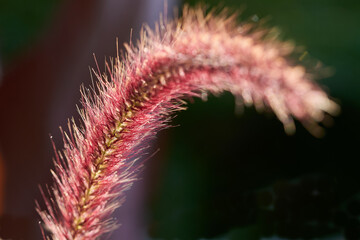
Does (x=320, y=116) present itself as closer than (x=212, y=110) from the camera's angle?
Yes

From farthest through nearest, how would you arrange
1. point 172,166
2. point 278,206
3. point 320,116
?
point 172,166
point 278,206
point 320,116

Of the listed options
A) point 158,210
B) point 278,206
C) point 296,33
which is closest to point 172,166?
point 158,210

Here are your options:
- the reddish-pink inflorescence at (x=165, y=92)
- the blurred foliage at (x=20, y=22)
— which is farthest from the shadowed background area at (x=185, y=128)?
the reddish-pink inflorescence at (x=165, y=92)

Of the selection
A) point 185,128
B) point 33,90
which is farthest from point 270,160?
point 33,90

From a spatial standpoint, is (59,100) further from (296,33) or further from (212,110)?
(296,33)

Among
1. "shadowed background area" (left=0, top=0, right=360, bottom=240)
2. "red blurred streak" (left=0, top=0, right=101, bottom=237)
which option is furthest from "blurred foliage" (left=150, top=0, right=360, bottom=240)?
"red blurred streak" (left=0, top=0, right=101, bottom=237)

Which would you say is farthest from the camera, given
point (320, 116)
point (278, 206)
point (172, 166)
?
point (172, 166)

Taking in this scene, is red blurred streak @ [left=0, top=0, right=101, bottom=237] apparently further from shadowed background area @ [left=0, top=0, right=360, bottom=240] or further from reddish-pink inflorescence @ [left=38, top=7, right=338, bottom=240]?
reddish-pink inflorescence @ [left=38, top=7, right=338, bottom=240]

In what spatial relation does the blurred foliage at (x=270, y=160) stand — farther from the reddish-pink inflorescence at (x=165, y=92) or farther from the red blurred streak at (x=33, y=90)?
the reddish-pink inflorescence at (x=165, y=92)
